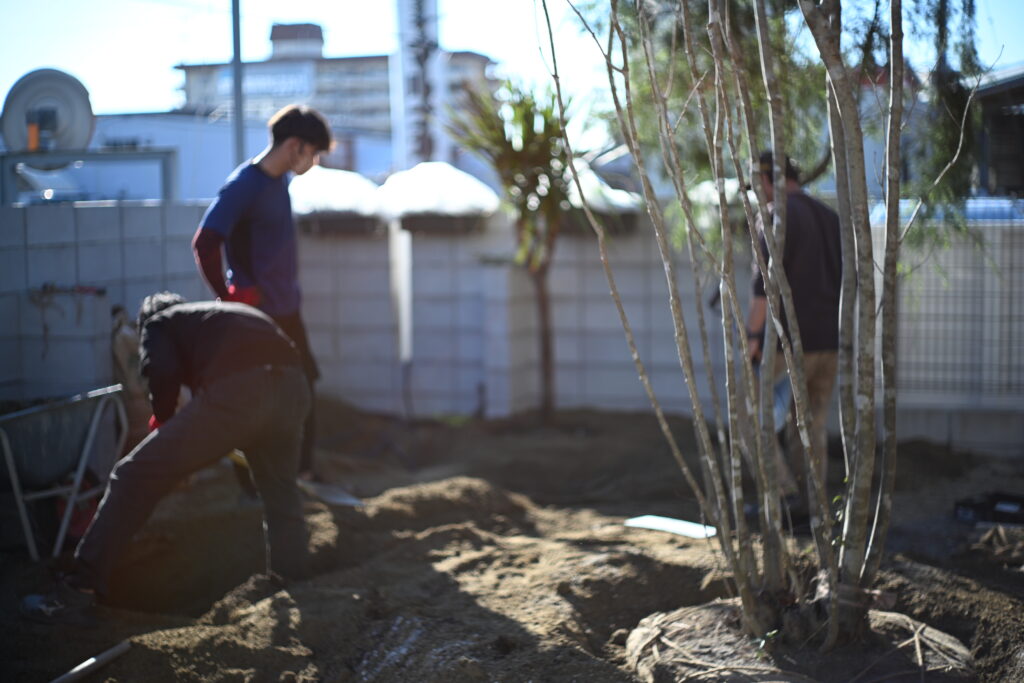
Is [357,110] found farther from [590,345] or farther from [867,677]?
[867,677]

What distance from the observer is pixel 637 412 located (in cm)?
696

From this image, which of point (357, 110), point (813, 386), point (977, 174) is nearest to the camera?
point (813, 386)

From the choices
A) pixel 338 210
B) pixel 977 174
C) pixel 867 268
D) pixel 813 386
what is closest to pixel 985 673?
pixel 867 268

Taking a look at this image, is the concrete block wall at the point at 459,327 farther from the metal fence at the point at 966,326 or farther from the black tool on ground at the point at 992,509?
the black tool on ground at the point at 992,509

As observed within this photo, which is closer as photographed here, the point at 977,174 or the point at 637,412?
the point at 977,174

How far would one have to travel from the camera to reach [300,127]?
4.34 metres

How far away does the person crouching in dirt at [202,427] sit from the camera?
3.24 m

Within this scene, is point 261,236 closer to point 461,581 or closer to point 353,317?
point 461,581

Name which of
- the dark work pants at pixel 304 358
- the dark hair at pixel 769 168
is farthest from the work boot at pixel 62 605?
the dark hair at pixel 769 168

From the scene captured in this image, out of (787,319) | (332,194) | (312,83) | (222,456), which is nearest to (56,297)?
(222,456)

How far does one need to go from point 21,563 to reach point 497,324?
369 cm

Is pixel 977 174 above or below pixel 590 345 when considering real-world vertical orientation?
above

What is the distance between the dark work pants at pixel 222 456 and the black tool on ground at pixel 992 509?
292 centimetres

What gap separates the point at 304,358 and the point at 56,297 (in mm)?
1119
